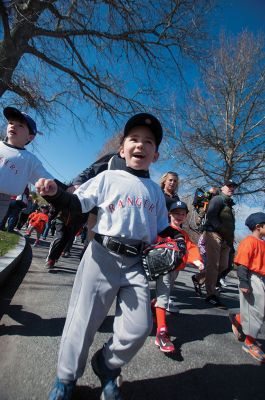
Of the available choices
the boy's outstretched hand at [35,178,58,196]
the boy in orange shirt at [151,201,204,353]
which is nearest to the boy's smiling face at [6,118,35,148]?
the boy's outstretched hand at [35,178,58,196]

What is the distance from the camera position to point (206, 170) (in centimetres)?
1422

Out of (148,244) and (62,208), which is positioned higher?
(62,208)

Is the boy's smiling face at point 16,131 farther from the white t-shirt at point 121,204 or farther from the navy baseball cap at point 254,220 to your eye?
the navy baseball cap at point 254,220

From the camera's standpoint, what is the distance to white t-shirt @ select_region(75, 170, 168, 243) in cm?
172

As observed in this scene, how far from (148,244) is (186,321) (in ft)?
6.25

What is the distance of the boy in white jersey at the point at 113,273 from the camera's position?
155cm

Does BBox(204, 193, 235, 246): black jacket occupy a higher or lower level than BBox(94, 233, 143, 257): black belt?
higher

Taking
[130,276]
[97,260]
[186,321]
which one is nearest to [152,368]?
[130,276]

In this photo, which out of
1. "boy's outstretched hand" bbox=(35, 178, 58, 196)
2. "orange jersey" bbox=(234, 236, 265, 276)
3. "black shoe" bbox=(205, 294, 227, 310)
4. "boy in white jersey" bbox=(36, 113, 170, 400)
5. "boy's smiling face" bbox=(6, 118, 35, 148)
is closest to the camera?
"boy's outstretched hand" bbox=(35, 178, 58, 196)

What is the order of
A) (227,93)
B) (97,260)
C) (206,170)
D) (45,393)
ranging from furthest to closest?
(206,170) < (227,93) < (97,260) < (45,393)

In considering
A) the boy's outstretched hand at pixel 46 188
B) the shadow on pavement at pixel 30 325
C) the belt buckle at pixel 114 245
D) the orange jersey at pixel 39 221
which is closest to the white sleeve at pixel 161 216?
the belt buckle at pixel 114 245

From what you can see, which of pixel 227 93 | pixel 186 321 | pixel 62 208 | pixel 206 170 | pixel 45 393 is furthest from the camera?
pixel 206 170

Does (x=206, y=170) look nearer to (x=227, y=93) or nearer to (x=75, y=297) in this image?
(x=227, y=93)

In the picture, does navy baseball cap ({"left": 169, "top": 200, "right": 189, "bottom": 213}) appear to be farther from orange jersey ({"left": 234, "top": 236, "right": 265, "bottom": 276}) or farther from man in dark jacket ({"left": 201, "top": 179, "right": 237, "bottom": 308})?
man in dark jacket ({"left": 201, "top": 179, "right": 237, "bottom": 308})
